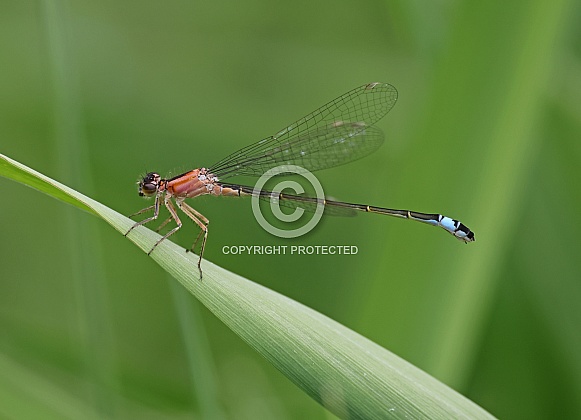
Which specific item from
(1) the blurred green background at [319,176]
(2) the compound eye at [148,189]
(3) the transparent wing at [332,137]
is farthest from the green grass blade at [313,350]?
(3) the transparent wing at [332,137]

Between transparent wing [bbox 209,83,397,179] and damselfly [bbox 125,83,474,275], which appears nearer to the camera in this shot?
damselfly [bbox 125,83,474,275]

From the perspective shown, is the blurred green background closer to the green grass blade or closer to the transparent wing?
the transparent wing

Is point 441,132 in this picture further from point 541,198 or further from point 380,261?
point 541,198

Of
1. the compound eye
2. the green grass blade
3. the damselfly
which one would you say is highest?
the damselfly

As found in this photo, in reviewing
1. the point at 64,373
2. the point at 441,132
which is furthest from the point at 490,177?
the point at 64,373

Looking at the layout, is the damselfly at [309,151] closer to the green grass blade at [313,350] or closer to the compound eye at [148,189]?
the compound eye at [148,189]

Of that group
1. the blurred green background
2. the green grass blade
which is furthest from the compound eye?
the green grass blade
